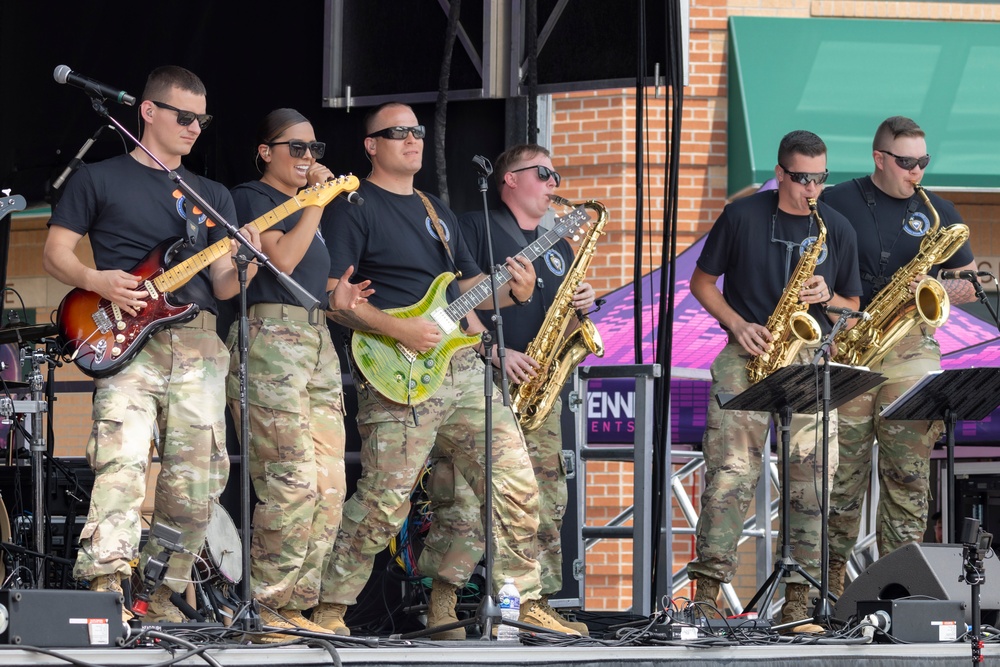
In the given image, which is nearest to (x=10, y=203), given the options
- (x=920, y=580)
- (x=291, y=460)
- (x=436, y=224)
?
(x=291, y=460)

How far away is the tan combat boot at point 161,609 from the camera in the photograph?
19.9 ft

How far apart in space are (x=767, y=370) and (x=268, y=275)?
8.48 ft

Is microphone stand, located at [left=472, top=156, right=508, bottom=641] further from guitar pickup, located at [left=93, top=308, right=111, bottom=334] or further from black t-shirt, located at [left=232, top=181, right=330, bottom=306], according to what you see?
guitar pickup, located at [left=93, top=308, right=111, bottom=334]

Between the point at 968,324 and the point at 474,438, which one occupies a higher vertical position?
the point at 968,324

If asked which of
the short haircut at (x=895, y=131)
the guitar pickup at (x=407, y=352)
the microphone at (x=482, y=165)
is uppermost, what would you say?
the short haircut at (x=895, y=131)

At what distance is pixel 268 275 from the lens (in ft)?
20.8

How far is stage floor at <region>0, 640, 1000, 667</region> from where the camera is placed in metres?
4.55

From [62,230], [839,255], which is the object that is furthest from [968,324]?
[62,230]

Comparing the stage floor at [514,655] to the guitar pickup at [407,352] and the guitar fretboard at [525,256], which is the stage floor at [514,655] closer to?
the guitar pickup at [407,352]

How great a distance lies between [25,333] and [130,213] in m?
2.33

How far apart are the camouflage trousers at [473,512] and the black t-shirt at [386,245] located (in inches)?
36.1

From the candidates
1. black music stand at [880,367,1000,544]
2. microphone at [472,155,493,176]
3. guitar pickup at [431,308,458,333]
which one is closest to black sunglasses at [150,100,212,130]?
microphone at [472,155,493,176]

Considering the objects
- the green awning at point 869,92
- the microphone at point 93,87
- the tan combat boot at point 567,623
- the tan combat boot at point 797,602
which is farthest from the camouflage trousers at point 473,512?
the green awning at point 869,92

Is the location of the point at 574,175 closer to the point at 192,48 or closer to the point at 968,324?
the point at 968,324
